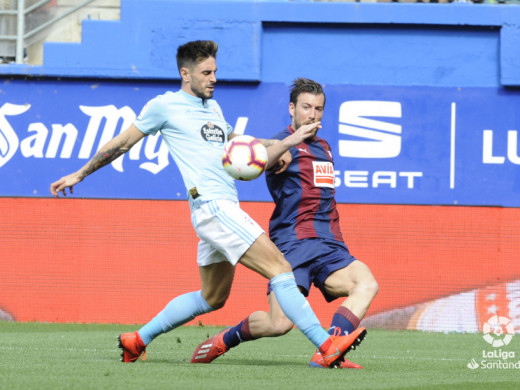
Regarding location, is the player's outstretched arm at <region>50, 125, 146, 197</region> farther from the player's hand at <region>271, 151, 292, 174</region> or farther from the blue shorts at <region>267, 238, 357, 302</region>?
the blue shorts at <region>267, 238, 357, 302</region>

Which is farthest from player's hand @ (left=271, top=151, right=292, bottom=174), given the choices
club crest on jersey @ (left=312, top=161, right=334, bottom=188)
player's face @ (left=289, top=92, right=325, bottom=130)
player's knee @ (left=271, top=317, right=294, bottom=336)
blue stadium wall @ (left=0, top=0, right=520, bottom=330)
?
blue stadium wall @ (left=0, top=0, right=520, bottom=330)

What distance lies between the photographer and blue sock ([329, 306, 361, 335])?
588 centimetres

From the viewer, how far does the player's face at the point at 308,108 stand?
643 cm

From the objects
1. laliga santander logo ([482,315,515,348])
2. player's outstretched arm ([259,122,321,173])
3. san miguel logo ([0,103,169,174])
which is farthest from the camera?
san miguel logo ([0,103,169,174])

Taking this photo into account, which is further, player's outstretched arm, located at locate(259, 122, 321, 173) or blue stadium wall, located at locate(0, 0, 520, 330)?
blue stadium wall, located at locate(0, 0, 520, 330)

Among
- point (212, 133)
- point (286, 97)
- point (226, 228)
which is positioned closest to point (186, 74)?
point (212, 133)

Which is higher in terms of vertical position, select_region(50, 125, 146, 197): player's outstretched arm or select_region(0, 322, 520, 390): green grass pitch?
select_region(50, 125, 146, 197): player's outstretched arm

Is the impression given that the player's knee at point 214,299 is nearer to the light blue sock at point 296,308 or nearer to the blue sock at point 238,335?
the blue sock at point 238,335

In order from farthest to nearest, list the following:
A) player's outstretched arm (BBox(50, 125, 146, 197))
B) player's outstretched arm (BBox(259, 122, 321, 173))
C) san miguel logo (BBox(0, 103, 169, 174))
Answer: san miguel logo (BBox(0, 103, 169, 174)) → player's outstretched arm (BBox(50, 125, 146, 197)) → player's outstretched arm (BBox(259, 122, 321, 173))

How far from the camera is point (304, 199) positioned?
644 cm

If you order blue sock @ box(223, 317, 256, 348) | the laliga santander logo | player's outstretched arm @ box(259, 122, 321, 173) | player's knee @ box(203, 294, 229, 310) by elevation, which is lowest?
the laliga santander logo

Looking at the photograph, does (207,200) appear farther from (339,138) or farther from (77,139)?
(77,139)

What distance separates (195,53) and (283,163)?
0.95m

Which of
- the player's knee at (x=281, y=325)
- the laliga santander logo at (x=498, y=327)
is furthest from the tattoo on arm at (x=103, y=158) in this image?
the laliga santander logo at (x=498, y=327)
